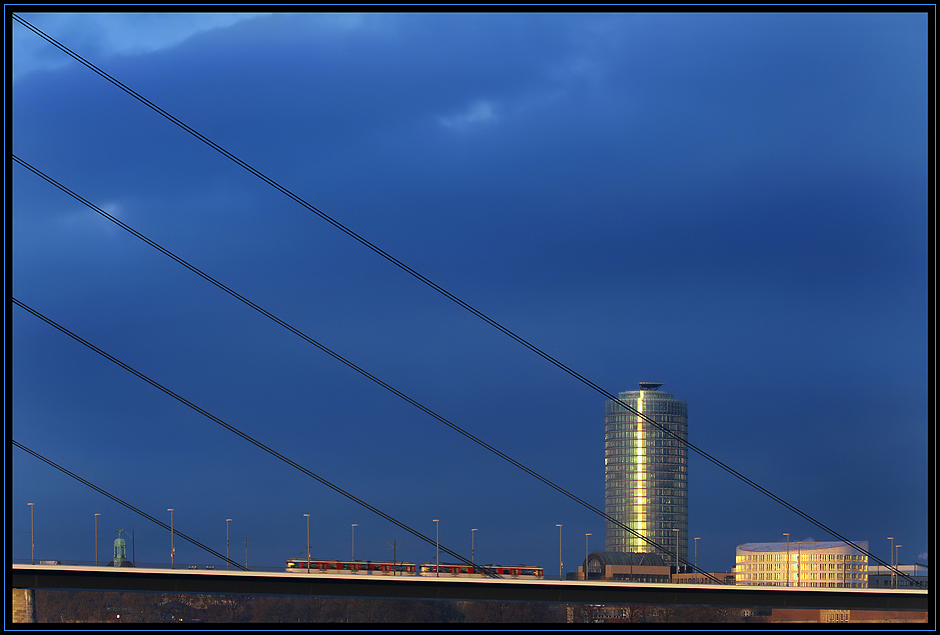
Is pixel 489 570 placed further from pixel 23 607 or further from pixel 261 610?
pixel 261 610

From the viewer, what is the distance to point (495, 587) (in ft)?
244

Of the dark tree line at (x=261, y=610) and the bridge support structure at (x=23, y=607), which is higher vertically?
the bridge support structure at (x=23, y=607)

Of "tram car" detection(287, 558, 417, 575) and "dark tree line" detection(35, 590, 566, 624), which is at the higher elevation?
"tram car" detection(287, 558, 417, 575)

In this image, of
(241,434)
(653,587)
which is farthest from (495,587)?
(241,434)

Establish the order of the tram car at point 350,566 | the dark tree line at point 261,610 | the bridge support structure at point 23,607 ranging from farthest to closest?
the dark tree line at point 261,610 < the tram car at point 350,566 < the bridge support structure at point 23,607

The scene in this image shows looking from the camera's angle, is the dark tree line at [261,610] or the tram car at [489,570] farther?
the dark tree line at [261,610]

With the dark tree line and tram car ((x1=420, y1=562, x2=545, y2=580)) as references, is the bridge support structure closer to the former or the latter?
tram car ((x1=420, y1=562, x2=545, y2=580))

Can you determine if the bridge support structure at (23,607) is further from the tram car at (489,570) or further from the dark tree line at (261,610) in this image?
the dark tree line at (261,610)

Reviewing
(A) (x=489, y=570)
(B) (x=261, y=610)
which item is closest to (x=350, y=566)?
(A) (x=489, y=570)

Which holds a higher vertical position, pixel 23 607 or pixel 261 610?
pixel 23 607

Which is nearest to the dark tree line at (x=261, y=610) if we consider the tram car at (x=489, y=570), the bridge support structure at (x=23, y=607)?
the tram car at (x=489, y=570)

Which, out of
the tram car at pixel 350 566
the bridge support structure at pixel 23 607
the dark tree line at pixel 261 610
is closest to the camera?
the bridge support structure at pixel 23 607

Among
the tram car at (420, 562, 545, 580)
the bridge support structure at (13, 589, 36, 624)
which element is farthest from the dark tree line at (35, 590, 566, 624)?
Result: the bridge support structure at (13, 589, 36, 624)
